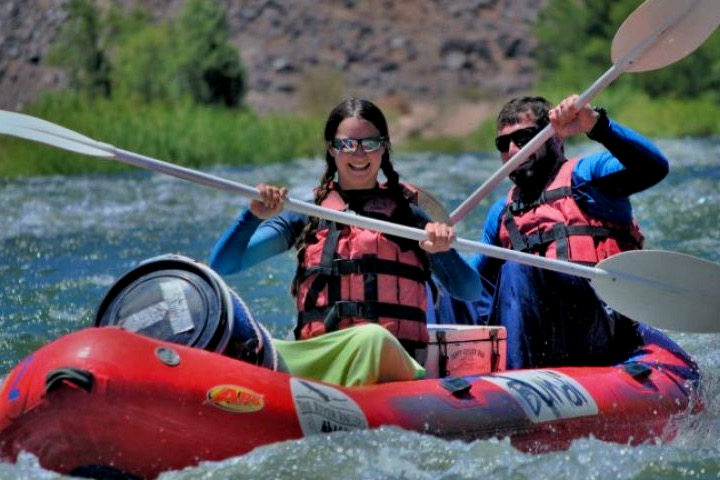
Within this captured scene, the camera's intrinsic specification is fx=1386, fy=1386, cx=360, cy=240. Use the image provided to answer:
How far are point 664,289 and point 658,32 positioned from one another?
836 millimetres

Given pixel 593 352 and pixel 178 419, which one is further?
pixel 593 352

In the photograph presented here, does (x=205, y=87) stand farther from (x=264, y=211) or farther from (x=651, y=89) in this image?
(x=264, y=211)

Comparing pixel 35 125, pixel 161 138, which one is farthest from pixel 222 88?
pixel 35 125

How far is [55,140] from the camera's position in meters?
3.55

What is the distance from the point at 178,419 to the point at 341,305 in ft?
2.21

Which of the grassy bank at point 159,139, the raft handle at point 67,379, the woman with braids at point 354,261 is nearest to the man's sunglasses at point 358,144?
the woman with braids at point 354,261

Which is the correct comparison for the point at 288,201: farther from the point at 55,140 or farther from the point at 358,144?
the point at 55,140

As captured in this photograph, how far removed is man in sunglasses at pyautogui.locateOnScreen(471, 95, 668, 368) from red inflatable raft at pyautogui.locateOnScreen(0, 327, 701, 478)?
44 cm

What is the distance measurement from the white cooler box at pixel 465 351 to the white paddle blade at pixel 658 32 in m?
1.00

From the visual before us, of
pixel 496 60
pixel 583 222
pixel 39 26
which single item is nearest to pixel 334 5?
pixel 496 60

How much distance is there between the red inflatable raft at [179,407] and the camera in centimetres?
292

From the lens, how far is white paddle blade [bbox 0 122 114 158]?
137 inches

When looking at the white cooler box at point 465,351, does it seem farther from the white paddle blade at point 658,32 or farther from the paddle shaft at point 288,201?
the white paddle blade at point 658,32

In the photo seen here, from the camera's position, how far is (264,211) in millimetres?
3512
